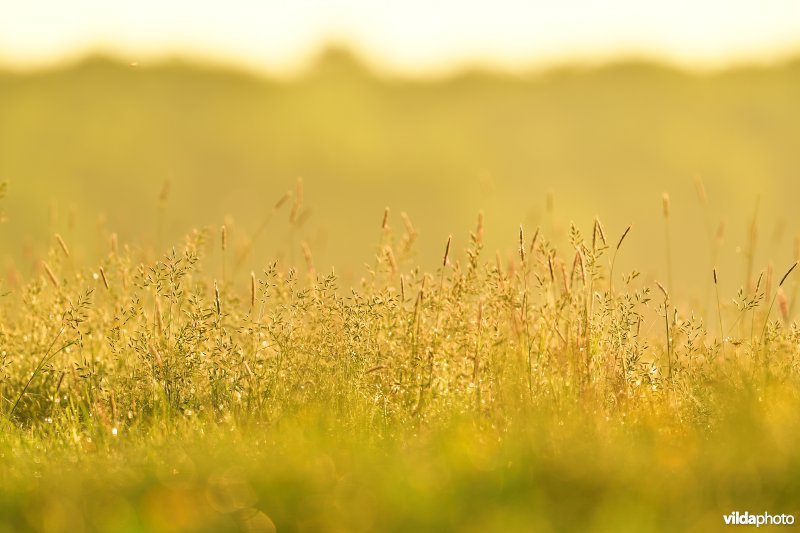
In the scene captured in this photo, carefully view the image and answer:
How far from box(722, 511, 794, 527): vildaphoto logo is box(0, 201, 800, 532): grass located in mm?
41

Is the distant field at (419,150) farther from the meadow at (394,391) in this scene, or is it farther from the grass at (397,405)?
the grass at (397,405)

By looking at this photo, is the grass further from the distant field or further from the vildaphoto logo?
the distant field

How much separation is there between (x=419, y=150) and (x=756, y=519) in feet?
118

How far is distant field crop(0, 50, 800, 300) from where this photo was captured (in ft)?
108

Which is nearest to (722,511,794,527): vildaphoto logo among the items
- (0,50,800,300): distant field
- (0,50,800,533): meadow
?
(0,50,800,533): meadow

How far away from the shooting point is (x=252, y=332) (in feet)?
16.0

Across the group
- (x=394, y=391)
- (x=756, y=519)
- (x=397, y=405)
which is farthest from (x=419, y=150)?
(x=756, y=519)

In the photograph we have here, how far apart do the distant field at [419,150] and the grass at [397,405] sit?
25752mm

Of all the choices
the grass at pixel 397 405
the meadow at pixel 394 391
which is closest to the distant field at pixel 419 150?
the meadow at pixel 394 391

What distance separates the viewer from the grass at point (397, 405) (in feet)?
10.6

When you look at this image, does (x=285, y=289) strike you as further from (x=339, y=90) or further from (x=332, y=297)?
(x=339, y=90)

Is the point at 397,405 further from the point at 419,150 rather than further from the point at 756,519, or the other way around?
the point at 419,150

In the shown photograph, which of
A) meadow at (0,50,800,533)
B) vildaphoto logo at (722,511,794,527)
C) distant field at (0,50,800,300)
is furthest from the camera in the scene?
distant field at (0,50,800,300)

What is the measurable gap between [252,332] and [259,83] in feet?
109
